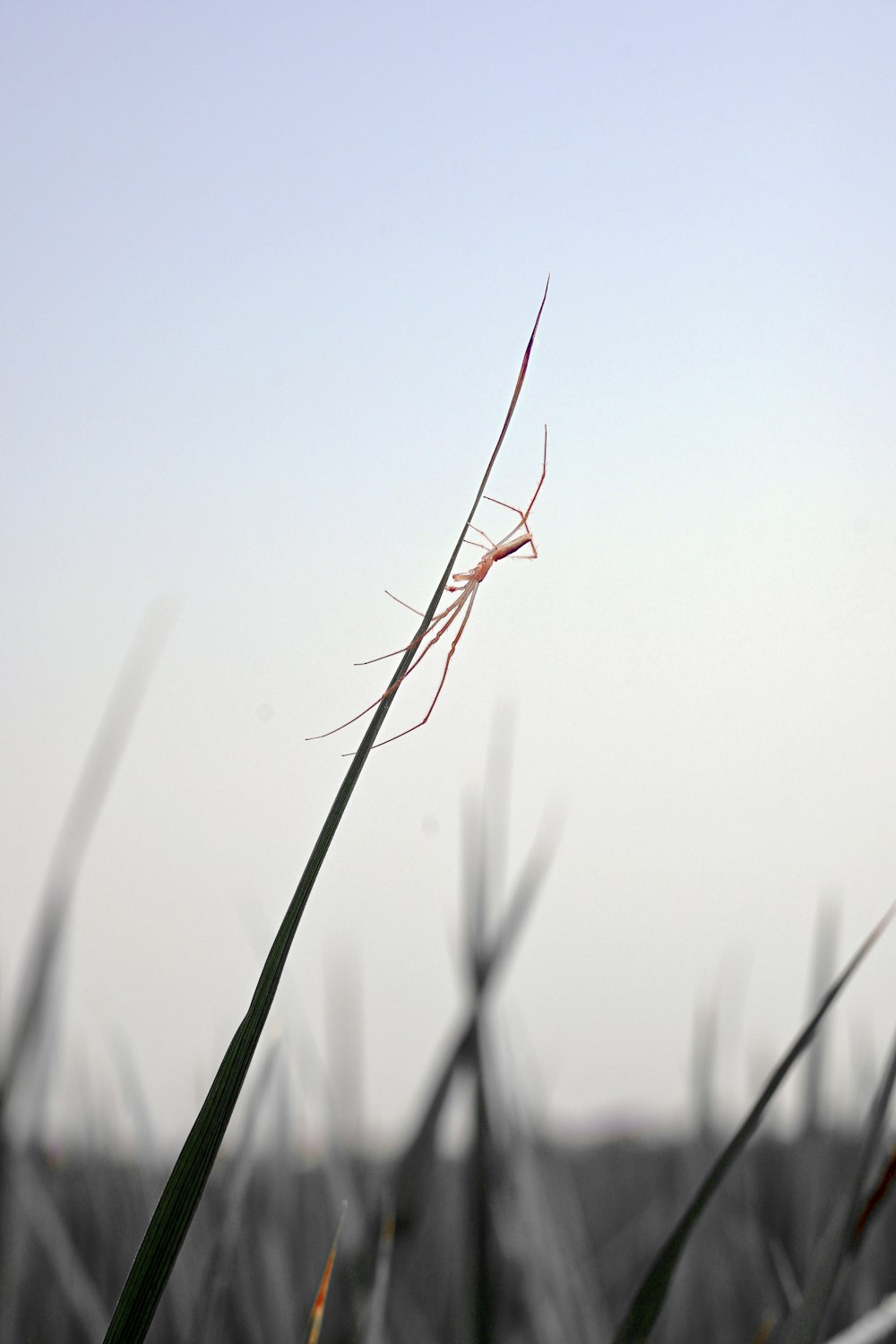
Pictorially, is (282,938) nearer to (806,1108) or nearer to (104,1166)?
(806,1108)

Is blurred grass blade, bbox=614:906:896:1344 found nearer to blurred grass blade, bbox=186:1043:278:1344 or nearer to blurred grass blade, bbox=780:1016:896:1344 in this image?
blurred grass blade, bbox=780:1016:896:1344

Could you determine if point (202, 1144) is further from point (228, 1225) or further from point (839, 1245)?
point (228, 1225)

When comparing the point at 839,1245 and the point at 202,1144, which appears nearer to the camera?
the point at 202,1144

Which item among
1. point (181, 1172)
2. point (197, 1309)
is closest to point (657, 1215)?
point (197, 1309)

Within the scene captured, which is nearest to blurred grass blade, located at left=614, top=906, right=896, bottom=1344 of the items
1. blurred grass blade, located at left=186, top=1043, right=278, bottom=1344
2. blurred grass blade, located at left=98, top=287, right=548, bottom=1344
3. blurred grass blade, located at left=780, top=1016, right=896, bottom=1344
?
blurred grass blade, located at left=780, top=1016, right=896, bottom=1344

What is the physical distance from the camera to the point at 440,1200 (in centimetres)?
171

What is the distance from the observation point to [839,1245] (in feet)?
1.80

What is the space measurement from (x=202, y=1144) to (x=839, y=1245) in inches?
13.2

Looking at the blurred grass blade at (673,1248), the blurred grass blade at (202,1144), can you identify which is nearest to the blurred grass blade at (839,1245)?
the blurred grass blade at (673,1248)

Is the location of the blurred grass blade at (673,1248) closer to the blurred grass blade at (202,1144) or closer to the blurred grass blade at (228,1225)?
the blurred grass blade at (202,1144)

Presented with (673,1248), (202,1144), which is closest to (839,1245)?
(673,1248)

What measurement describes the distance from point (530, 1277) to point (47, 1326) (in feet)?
2.52

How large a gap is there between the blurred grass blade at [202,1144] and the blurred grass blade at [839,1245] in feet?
0.97

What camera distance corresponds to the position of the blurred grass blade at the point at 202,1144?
358 millimetres
